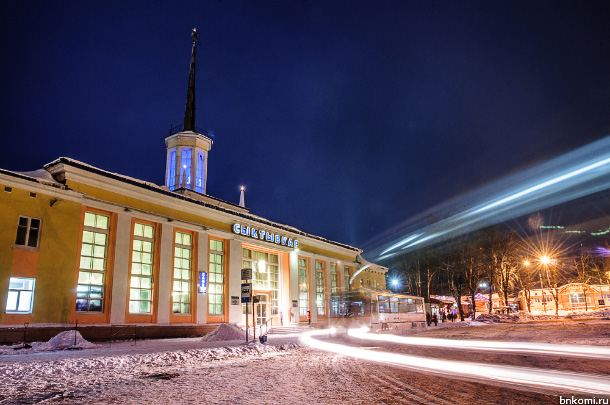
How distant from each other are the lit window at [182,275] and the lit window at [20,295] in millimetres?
8256

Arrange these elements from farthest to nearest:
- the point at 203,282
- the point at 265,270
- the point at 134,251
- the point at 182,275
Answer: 1. the point at 265,270
2. the point at 203,282
3. the point at 182,275
4. the point at 134,251

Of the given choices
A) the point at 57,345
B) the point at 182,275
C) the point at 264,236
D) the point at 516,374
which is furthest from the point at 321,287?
the point at 516,374

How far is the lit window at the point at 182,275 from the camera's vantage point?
2523cm

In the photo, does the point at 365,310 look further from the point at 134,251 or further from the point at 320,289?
the point at 134,251

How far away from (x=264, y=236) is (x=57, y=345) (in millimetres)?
19135

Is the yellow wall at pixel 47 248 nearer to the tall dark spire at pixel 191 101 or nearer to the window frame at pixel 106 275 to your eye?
the window frame at pixel 106 275

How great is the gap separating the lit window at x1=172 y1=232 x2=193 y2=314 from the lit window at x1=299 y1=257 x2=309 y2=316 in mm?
13346

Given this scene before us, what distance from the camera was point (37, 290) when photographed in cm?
1823

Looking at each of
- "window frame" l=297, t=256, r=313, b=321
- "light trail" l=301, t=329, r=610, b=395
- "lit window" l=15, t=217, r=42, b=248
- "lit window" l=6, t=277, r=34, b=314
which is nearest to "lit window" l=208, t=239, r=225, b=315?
"window frame" l=297, t=256, r=313, b=321

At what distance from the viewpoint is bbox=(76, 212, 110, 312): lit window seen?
800 inches

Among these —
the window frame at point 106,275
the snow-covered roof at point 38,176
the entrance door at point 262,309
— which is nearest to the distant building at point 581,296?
the entrance door at point 262,309

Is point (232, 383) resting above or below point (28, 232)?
below

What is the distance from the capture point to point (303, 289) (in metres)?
37.6

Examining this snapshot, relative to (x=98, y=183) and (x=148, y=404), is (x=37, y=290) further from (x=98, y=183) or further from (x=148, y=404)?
(x=148, y=404)
